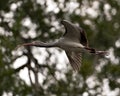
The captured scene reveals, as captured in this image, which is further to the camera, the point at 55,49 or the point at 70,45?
the point at 55,49

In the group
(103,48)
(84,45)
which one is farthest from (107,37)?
(84,45)

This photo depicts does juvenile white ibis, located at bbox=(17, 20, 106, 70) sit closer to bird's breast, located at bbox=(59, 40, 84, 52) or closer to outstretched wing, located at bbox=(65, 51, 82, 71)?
bird's breast, located at bbox=(59, 40, 84, 52)

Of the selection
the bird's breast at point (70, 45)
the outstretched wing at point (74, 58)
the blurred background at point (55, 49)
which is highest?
the blurred background at point (55, 49)

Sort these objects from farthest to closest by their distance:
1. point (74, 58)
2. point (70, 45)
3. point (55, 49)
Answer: point (55, 49)
point (74, 58)
point (70, 45)

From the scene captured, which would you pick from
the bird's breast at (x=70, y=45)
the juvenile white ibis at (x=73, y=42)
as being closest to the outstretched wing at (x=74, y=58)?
the juvenile white ibis at (x=73, y=42)

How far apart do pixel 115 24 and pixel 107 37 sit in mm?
1090

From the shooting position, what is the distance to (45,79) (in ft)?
64.3

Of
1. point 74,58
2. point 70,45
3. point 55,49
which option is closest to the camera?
point 70,45

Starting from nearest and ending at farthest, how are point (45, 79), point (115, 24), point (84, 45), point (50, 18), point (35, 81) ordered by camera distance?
1. point (84, 45)
2. point (35, 81)
3. point (45, 79)
4. point (50, 18)
5. point (115, 24)

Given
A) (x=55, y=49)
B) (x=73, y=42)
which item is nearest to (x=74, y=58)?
(x=73, y=42)

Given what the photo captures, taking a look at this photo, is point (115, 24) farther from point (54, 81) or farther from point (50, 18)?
point (54, 81)

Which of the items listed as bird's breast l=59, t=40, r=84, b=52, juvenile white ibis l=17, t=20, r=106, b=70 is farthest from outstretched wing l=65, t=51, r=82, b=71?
bird's breast l=59, t=40, r=84, b=52

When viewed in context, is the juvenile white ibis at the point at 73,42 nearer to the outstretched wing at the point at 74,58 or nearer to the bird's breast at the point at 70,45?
the bird's breast at the point at 70,45

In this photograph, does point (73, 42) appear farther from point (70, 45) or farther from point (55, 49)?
point (55, 49)
